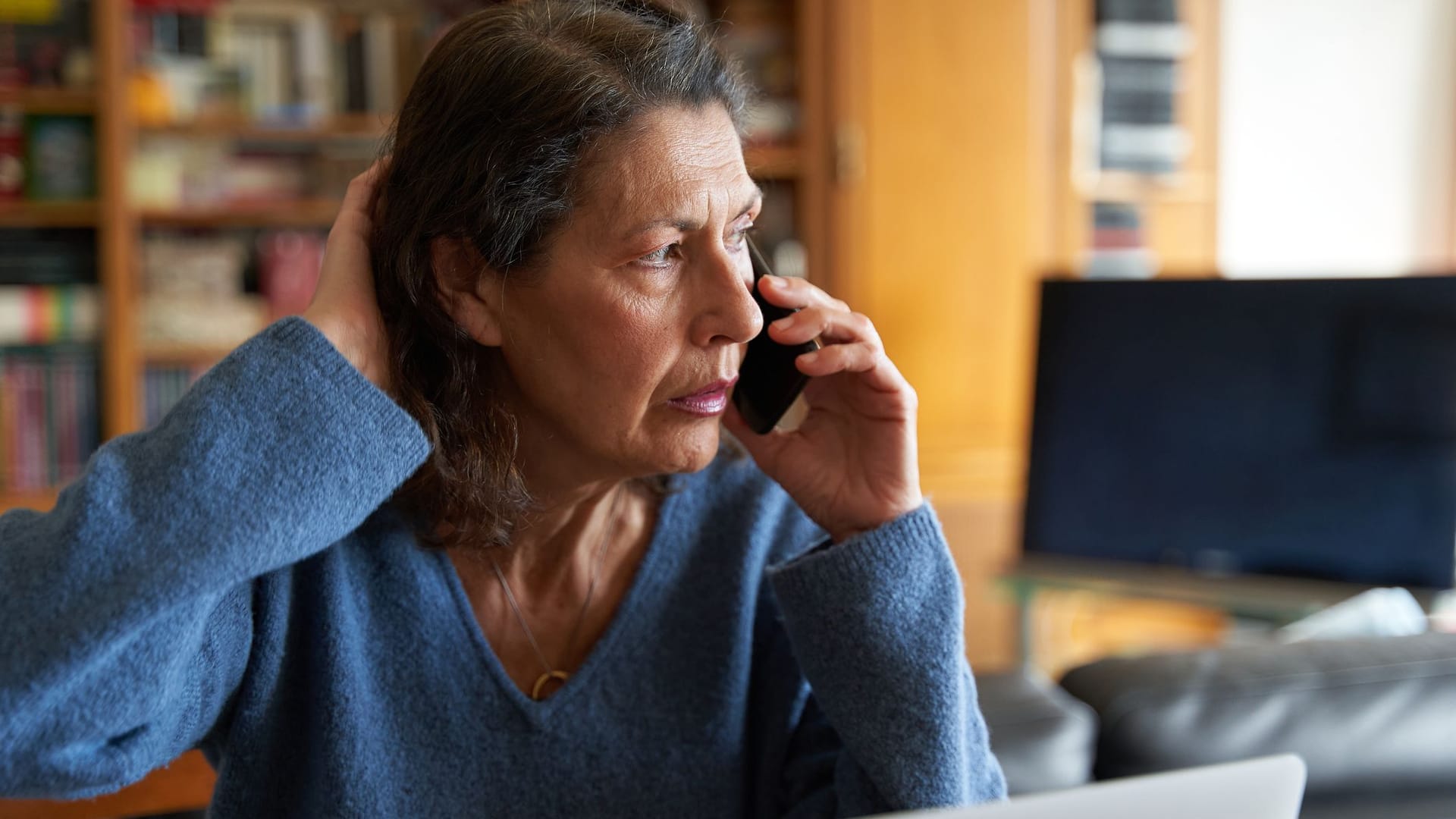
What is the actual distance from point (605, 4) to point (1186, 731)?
782 mm

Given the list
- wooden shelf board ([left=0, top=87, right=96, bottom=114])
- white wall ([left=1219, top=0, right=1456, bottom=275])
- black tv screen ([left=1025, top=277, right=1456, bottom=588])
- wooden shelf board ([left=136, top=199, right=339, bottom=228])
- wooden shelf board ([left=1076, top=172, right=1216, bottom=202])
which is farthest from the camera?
white wall ([left=1219, top=0, right=1456, bottom=275])

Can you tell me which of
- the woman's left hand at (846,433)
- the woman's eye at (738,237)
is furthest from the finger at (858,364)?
the woman's eye at (738,237)

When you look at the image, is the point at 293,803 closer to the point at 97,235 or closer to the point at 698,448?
the point at 698,448

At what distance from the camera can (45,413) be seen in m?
3.21

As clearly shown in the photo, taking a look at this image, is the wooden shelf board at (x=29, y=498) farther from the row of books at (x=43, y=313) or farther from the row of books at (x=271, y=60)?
the row of books at (x=271, y=60)

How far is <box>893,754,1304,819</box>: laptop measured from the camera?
0.60 meters

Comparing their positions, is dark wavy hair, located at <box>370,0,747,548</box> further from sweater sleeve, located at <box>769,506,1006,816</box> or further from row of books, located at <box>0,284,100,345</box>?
row of books, located at <box>0,284,100,345</box>

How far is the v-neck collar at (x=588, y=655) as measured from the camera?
3.67 feet

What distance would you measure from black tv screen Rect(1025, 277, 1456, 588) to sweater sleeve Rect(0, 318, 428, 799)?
1528 millimetres

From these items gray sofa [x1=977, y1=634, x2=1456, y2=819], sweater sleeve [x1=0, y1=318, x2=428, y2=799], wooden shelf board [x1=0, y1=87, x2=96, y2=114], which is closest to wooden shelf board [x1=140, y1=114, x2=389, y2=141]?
wooden shelf board [x1=0, y1=87, x2=96, y2=114]

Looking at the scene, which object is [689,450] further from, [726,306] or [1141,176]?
[1141,176]

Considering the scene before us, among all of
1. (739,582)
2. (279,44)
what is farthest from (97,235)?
(739,582)

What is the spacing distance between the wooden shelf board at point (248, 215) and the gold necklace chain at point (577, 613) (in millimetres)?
2307

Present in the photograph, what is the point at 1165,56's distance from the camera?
3.83m
